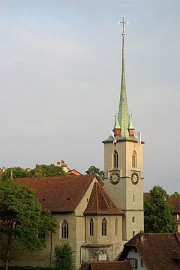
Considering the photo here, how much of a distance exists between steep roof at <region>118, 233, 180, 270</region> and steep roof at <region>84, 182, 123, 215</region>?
9.40 metres

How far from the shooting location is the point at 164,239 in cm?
5684

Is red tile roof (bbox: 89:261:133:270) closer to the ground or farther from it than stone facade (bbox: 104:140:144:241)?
closer to the ground

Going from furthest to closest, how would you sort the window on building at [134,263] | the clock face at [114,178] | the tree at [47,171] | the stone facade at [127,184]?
the tree at [47,171]
the clock face at [114,178]
the stone facade at [127,184]
the window on building at [134,263]

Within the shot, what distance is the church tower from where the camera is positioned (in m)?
67.7

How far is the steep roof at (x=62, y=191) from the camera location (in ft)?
216

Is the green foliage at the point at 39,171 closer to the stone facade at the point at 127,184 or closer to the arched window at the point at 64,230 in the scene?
the stone facade at the point at 127,184

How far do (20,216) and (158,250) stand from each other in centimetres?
1456

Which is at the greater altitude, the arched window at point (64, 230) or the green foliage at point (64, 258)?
the arched window at point (64, 230)

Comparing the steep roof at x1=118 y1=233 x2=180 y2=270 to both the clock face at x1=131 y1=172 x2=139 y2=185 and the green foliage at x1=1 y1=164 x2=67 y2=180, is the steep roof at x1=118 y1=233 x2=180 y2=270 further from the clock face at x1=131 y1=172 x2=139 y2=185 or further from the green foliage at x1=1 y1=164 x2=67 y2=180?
the green foliage at x1=1 y1=164 x2=67 y2=180

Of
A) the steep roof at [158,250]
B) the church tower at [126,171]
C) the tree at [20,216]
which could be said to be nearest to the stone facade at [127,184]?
the church tower at [126,171]

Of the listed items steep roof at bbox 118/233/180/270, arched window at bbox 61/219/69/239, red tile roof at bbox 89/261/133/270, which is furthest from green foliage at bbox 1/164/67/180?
red tile roof at bbox 89/261/133/270

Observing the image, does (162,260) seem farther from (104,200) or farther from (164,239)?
(104,200)

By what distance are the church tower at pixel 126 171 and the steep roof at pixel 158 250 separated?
1052 cm

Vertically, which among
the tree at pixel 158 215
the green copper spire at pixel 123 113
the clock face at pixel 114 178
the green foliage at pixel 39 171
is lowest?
the tree at pixel 158 215
